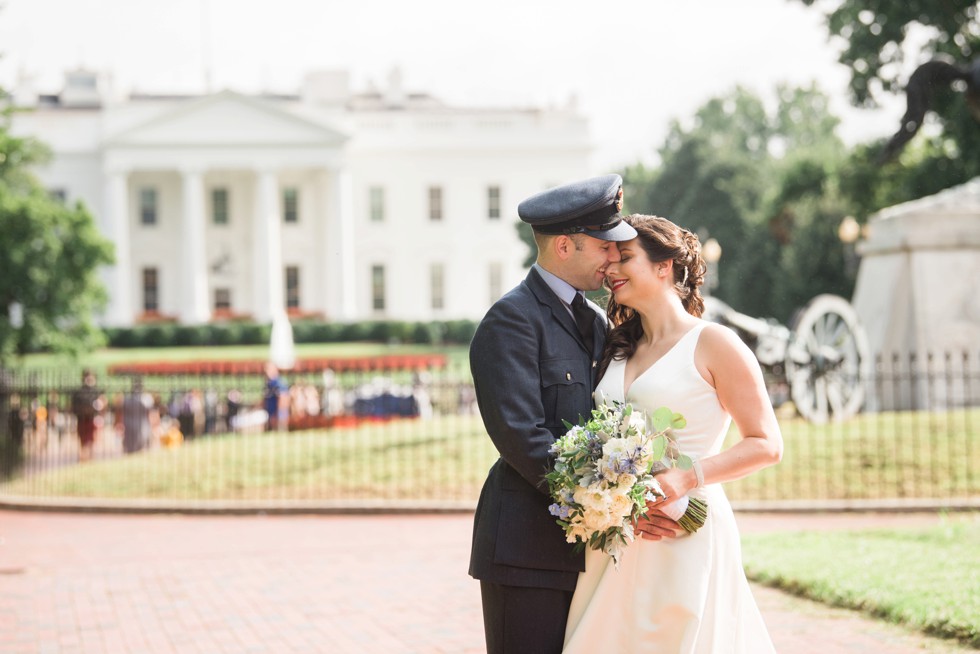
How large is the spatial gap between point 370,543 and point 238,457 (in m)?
5.25

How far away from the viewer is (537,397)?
335 centimetres

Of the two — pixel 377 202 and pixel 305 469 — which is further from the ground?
pixel 377 202

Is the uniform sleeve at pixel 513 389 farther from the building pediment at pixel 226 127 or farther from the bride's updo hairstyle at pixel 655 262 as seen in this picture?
the building pediment at pixel 226 127

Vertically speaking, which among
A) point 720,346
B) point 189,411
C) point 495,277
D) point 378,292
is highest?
point 495,277

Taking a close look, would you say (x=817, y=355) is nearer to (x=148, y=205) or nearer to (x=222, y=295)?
(x=222, y=295)

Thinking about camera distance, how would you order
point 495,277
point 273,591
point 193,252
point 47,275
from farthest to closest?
point 495,277
point 193,252
point 47,275
point 273,591

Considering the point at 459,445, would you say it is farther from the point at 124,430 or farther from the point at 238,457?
the point at 124,430

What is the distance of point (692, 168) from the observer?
55.3 metres

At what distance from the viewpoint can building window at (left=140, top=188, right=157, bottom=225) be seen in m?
63.1

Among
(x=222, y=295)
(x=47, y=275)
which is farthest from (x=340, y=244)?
(x=47, y=275)

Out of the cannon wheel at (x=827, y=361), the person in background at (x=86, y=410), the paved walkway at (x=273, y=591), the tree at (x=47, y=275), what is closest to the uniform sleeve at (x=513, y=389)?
the paved walkway at (x=273, y=591)

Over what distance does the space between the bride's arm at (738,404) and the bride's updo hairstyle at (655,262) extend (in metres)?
0.25

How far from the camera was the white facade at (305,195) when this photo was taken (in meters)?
60.3

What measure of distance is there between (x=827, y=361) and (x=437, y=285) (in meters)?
50.6
